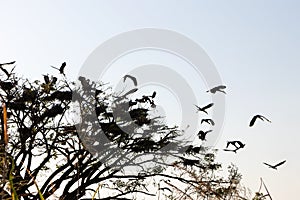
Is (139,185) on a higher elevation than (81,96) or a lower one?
lower

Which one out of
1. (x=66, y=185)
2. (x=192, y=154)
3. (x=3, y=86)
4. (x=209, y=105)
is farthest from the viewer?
(x=192, y=154)

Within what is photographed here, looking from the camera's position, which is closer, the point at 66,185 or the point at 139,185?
the point at 66,185

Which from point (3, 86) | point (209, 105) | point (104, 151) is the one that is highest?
point (3, 86)

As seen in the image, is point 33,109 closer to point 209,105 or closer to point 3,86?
point 3,86

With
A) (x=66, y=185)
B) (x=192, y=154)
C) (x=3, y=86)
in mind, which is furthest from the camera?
(x=192, y=154)

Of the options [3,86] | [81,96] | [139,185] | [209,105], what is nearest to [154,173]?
[139,185]

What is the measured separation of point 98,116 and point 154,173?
16.4ft

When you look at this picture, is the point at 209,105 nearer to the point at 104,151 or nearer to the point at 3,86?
the point at 104,151

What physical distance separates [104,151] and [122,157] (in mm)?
1478

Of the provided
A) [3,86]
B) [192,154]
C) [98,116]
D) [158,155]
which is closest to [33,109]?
[3,86]

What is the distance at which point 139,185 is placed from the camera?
2409 cm

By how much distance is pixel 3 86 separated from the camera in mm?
20359

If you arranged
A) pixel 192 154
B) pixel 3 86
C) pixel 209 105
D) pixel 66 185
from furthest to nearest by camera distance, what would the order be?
pixel 192 154, pixel 66 185, pixel 3 86, pixel 209 105

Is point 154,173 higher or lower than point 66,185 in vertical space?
higher
